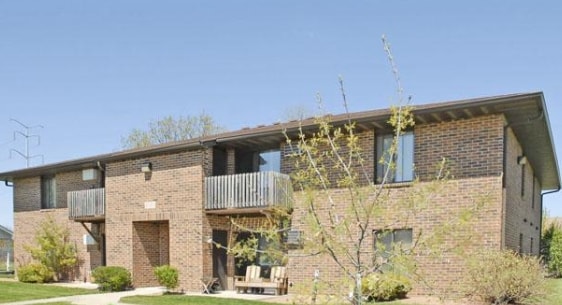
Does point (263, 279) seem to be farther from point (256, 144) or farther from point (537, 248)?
point (537, 248)

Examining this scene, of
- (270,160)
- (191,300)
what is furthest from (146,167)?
(191,300)

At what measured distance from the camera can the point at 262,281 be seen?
15609 millimetres

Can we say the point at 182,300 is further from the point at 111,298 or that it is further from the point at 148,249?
the point at 148,249

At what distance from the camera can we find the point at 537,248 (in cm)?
2183

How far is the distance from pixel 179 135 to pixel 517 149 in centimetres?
3011

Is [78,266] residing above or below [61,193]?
below

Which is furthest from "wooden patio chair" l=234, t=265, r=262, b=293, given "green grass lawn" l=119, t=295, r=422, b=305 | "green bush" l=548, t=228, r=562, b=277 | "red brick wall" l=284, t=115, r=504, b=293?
"green bush" l=548, t=228, r=562, b=277

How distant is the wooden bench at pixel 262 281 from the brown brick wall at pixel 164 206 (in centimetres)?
143

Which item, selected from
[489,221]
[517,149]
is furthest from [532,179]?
[489,221]

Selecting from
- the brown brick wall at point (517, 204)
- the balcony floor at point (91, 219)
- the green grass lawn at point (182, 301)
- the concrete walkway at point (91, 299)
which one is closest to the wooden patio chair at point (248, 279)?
the green grass lawn at point (182, 301)

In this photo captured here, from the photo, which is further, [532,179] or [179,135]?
[179,135]

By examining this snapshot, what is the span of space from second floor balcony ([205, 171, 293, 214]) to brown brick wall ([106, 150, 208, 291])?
540mm

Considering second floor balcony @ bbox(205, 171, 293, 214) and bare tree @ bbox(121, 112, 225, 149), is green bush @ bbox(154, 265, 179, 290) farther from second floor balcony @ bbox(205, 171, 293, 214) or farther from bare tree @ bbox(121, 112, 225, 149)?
bare tree @ bbox(121, 112, 225, 149)

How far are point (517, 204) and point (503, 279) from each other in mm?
5826
